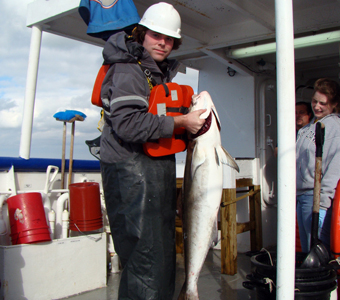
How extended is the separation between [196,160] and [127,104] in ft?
2.17

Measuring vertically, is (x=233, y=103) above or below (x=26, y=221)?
above

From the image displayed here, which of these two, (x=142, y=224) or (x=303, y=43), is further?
(x=303, y=43)

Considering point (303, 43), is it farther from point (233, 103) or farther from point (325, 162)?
point (325, 162)

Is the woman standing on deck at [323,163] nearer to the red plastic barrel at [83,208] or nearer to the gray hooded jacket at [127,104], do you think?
the gray hooded jacket at [127,104]

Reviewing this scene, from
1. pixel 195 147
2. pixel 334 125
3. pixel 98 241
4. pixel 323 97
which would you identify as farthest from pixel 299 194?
pixel 98 241

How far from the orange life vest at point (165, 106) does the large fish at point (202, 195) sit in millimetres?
116

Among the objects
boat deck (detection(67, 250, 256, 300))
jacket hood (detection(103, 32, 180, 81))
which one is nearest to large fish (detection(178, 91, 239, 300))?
jacket hood (detection(103, 32, 180, 81))

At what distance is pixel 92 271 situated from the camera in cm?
378

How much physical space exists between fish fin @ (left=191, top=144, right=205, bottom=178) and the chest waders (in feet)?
0.72

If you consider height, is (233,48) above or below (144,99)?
above

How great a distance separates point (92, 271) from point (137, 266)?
193 centimetres

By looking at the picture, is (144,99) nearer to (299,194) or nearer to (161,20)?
(161,20)

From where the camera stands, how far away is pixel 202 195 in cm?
229

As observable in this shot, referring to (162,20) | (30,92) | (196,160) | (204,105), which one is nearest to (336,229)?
(196,160)
